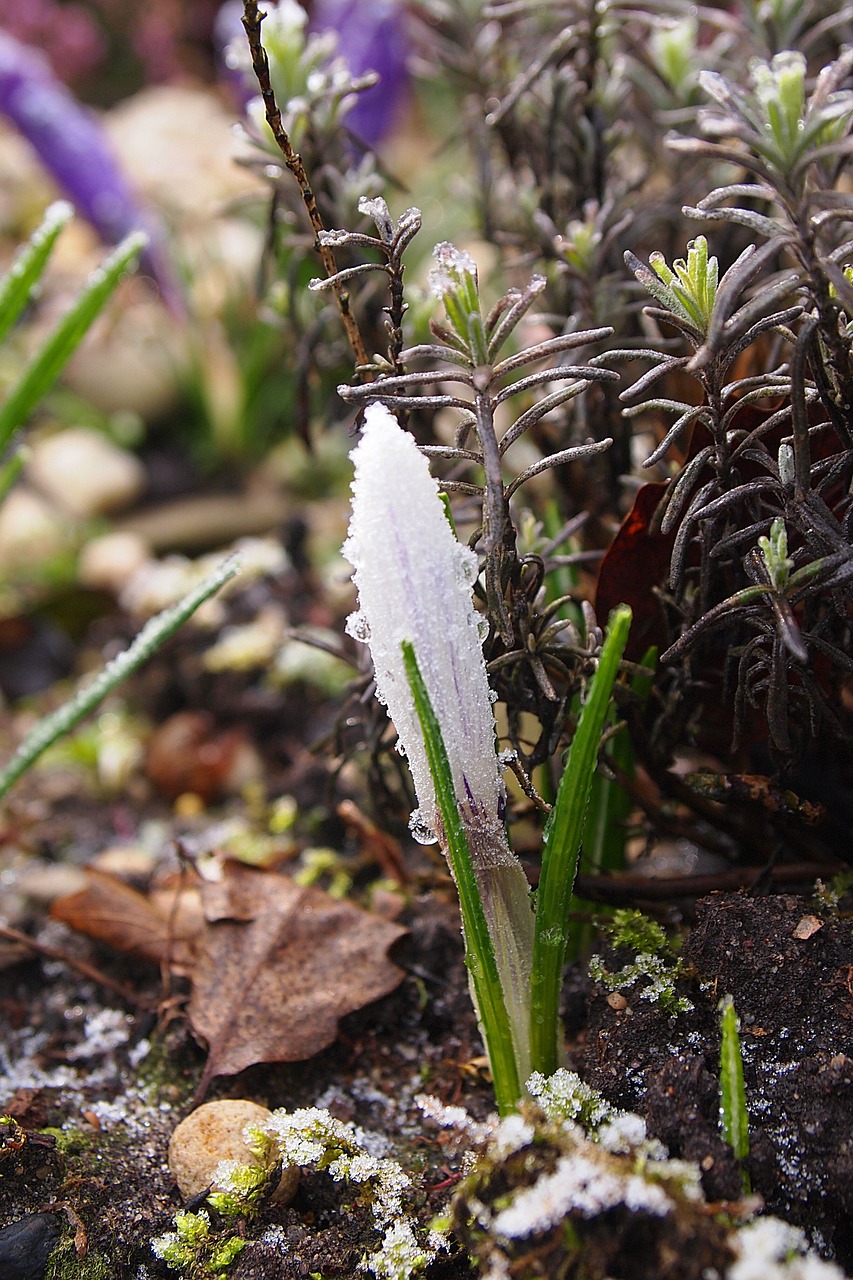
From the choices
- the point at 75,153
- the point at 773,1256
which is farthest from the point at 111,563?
the point at 773,1256

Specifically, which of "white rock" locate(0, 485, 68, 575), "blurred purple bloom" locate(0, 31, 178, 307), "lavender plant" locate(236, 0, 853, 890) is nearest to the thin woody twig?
"lavender plant" locate(236, 0, 853, 890)

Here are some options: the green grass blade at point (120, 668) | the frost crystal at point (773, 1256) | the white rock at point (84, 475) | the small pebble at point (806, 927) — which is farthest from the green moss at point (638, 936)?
the white rock at point (84, 475)

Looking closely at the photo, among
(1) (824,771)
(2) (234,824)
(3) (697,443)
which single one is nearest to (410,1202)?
(1) (824,771)

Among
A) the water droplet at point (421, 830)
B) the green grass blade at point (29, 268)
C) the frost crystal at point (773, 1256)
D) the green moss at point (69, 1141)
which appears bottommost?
the frost crystal at point (773, 1256)

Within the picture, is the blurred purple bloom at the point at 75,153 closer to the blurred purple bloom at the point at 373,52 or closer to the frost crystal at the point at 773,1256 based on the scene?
the blurred purple bloom at the point at 373,52

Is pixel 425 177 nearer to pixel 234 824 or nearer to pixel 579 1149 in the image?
pixel 234 824

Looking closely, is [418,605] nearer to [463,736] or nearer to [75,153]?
[463,736]
